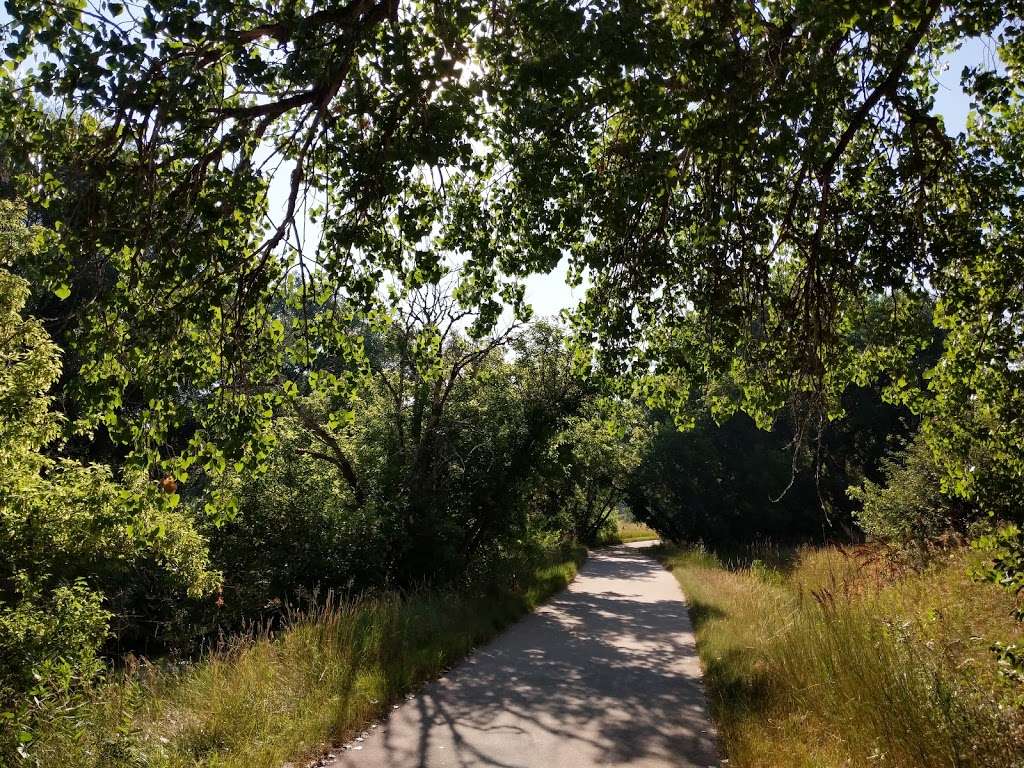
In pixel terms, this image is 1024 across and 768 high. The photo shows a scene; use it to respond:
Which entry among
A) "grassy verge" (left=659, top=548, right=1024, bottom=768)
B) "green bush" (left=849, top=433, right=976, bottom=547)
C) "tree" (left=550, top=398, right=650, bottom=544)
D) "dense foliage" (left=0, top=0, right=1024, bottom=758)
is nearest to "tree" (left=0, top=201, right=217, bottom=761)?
"dense foliage" (left=0, top=0, right=1024, bottom=758)

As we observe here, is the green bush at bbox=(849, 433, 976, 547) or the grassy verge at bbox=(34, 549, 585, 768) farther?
the green bush at bbox=(849, 433, 976, 547)

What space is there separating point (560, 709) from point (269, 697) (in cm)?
302

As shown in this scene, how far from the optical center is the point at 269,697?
6.86 meters

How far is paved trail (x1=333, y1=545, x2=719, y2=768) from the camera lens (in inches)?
247

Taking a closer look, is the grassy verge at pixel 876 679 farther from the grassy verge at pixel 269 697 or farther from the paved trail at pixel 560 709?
the grassy verge at pixel 269 697

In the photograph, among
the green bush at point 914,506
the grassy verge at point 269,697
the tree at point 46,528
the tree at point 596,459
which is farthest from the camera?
the green bush at point 914,506

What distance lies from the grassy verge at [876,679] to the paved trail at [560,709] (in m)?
0.49

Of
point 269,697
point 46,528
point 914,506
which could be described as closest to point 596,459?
point 914,506

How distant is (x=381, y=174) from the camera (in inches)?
239

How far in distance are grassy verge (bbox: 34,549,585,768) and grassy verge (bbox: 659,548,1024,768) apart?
11.6 ft

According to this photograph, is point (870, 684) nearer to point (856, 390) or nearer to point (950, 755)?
point (950, 755)

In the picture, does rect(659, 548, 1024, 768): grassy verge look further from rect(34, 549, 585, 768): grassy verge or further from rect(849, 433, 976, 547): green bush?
rect(34, 549, 585, 768): grassy verge

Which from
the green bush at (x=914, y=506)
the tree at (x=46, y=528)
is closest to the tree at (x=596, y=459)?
the green bush at (x=914, y=506)

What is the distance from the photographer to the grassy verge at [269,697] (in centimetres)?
522
